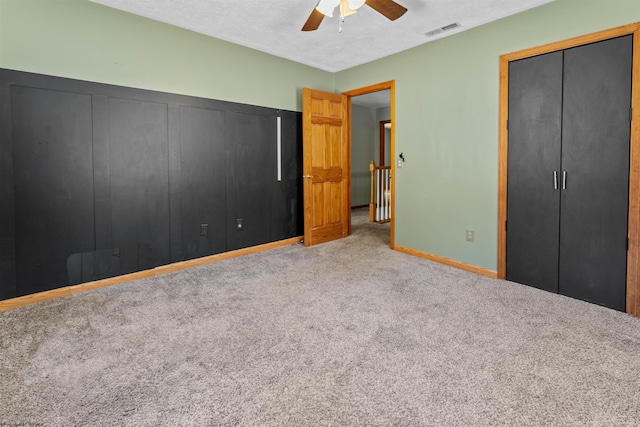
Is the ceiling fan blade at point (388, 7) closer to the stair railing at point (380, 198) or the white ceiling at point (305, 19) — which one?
the white ceiling at point (305, 19)

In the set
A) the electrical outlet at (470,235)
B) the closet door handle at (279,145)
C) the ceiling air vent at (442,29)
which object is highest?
the ceiling air vent at (442,29)

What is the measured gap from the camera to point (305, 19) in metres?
3.27

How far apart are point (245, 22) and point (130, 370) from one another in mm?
3082

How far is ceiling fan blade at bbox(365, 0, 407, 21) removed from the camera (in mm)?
2443

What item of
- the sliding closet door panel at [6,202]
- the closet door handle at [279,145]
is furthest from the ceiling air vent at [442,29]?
the sliding closet door panel at [6,202]

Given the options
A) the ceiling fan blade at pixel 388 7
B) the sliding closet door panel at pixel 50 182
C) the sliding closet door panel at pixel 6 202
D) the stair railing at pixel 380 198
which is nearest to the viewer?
the ceiling fan blade at pixel 388 7

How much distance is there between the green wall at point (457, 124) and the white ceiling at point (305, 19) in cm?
16

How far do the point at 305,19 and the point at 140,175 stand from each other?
2.17 m

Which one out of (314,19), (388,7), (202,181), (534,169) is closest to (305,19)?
(314,19)

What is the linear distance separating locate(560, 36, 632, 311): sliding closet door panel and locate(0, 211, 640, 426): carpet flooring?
0.84 feet

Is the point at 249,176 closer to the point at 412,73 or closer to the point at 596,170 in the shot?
the point at 412,73

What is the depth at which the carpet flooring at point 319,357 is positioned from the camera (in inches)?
60.8

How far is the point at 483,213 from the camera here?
3439 mm

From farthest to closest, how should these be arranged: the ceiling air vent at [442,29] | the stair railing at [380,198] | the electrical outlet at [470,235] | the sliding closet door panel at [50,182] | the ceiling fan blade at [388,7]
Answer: the stair railing at [380,198] → the electrical outlet at [470,235] → the ceiling air vent at [442,29] → the sliding closet door panel at [50,182] → the ceiling fan blade at [388,7]
